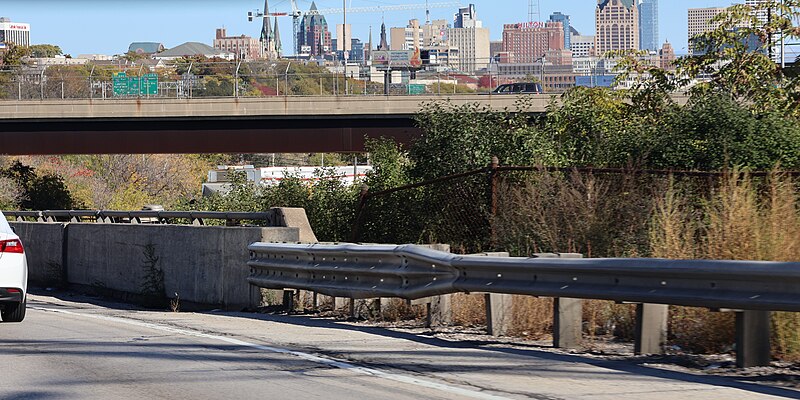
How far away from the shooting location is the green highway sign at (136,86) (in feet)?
167

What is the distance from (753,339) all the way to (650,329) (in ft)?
3.17

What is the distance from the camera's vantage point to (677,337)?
954cm

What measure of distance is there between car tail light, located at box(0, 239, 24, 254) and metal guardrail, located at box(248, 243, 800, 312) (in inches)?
125

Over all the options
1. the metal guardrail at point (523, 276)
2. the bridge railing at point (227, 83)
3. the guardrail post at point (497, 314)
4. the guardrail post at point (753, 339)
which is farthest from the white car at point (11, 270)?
the bridge railing at point (227, 83)

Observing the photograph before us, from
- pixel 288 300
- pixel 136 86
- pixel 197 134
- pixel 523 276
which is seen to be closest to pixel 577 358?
pixel 523 276

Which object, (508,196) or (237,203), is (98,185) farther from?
(508,196)

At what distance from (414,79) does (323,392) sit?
4819 cm

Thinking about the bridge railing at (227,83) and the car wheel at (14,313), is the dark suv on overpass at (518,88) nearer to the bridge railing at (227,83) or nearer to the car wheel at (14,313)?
the bridge railing at (227,83)

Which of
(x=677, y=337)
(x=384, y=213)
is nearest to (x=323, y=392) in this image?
(x=677, y=337)

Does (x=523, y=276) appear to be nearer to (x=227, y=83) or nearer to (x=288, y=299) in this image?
(x=288, y=299)

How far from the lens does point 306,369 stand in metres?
8.88

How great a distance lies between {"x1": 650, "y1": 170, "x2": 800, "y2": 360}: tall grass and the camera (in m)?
8.80

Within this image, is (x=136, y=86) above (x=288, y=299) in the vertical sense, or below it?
above

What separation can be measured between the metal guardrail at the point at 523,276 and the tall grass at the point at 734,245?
0.80 m
